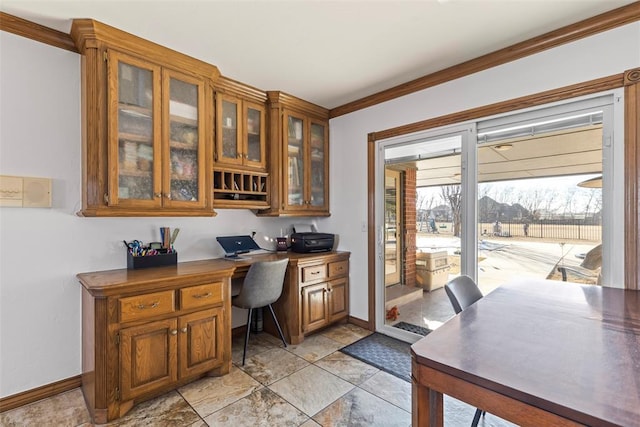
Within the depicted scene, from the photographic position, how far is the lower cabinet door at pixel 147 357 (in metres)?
1.90

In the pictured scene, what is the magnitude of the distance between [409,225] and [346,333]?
1299mm

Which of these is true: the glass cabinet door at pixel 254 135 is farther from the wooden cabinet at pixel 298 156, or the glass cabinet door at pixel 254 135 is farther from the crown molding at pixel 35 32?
the crown molding at pixel 35 32

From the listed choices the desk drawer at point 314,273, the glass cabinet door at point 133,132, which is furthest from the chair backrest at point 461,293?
the glass cabinet door at point 133,132

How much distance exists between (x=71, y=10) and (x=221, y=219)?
184cm

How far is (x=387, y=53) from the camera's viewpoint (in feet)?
7.77

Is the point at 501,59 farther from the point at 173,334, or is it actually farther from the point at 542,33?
the point at 173,334

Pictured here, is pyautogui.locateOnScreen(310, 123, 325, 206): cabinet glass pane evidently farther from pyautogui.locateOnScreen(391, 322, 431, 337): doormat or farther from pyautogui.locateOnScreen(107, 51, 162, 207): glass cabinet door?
pyautogui.locateOnScreen(107, 51, 162, 207): glass cabinet door

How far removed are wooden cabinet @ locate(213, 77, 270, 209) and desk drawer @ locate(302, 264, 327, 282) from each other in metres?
0.78

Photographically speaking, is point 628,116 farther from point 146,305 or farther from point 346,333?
point 146,305

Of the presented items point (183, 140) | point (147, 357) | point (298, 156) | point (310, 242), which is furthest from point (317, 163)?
point (147, 357)

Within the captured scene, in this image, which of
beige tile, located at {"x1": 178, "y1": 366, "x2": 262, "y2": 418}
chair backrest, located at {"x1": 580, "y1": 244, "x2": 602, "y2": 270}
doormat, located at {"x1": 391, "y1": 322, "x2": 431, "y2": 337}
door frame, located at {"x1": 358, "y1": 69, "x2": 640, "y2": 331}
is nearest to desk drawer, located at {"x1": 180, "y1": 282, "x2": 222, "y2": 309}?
beige tile, located at {"x1": 178, "y1": 366, "x2": 262, "y2": 418}

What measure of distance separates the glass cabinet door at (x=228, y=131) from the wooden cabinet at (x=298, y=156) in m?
0.38

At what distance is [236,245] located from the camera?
9.74 ft

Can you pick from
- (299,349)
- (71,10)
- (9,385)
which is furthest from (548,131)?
(9,385)
